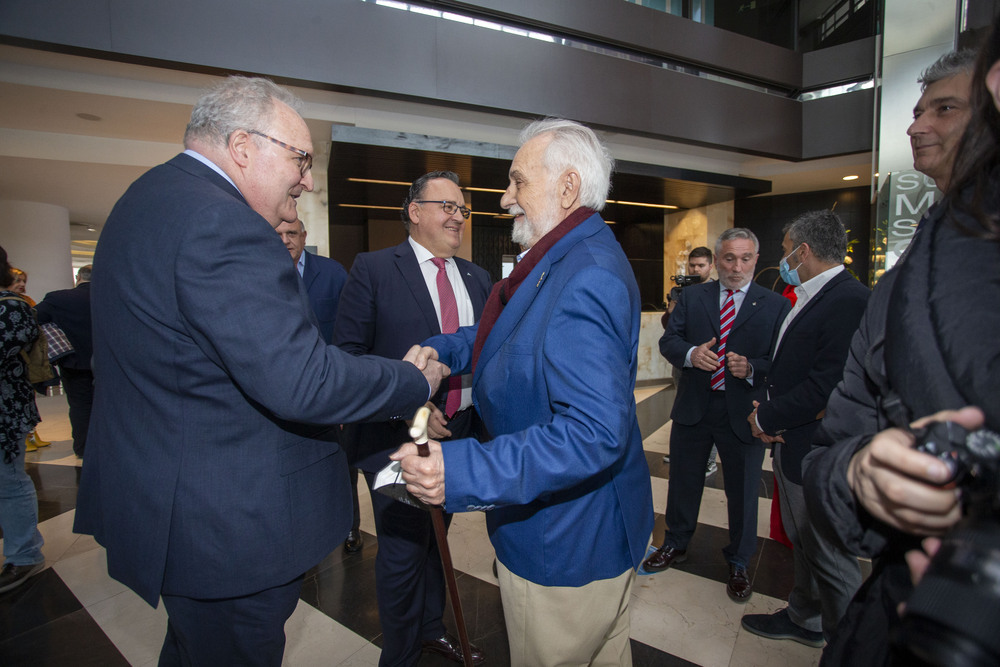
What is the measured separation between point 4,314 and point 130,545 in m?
2.42

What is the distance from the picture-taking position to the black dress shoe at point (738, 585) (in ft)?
7.64

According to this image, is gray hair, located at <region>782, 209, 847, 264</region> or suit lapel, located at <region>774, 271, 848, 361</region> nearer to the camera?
suit lapel, located at <region>774, 271, 848, 361</region>

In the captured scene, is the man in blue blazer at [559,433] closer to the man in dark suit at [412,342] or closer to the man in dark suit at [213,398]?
the man in dark suit at [213,398]

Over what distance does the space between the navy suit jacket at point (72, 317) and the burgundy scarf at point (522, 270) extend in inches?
170

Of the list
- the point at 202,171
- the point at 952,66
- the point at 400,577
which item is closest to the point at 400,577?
the point at 400,577

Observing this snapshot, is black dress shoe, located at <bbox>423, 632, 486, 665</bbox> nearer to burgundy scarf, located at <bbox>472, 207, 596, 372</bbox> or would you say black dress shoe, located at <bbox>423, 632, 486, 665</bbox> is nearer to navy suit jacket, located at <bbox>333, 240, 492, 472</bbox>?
navy suit jacket, located at <bbox>333, 240, 492, 472</bbox>

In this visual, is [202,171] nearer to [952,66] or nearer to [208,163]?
[208,163]

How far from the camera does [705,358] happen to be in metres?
2.52

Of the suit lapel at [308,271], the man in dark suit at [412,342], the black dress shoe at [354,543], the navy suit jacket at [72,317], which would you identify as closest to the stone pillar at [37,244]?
the navy suit jacket at [72,317]

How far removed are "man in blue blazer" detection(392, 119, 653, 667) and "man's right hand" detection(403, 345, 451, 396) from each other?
0.18 m

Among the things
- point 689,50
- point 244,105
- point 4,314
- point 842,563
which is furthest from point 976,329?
point 689,50

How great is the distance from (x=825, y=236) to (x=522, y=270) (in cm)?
160

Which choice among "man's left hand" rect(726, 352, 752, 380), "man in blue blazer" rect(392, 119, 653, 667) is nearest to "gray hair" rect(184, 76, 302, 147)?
"man in blue blazer" rect(392, 119, 653, 667)

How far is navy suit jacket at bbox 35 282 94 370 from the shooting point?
405 centimetres
